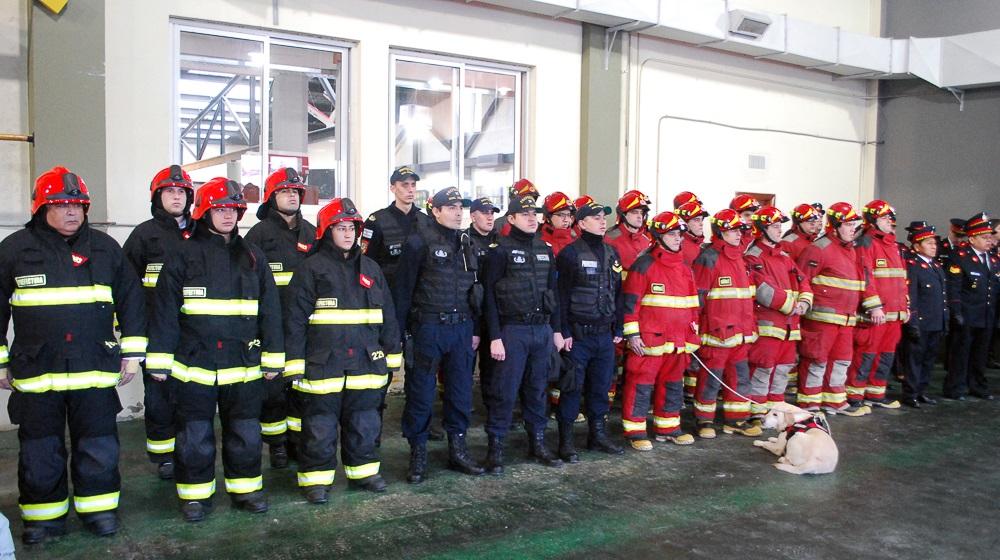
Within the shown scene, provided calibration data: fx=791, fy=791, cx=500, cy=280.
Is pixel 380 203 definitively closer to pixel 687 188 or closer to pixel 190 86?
pixel 190 86

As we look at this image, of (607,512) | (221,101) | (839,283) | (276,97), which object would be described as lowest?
(607,512)

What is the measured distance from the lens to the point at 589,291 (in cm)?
595

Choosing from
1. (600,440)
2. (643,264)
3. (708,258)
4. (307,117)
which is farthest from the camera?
(307,117)

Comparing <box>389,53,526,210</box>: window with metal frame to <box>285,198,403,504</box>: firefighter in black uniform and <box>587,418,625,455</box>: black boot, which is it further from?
<box>587,418,625,455</box>: black boot

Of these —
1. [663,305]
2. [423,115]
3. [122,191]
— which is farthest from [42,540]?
[423,115]

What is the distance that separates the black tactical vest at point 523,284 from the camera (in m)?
5.60

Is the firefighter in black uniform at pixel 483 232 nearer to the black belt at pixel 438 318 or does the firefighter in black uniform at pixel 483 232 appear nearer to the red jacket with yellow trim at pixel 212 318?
the black belt at pixel 438 318

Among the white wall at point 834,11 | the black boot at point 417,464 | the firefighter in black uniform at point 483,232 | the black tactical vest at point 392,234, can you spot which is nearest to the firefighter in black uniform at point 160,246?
the black boot at point 417,464

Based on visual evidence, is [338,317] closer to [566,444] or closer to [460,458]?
[460,458]

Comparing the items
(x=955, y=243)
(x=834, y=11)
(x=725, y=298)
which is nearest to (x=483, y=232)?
(x=725, y=298)

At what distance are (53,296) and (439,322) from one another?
232 centimetres

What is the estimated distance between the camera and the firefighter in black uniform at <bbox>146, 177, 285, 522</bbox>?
4449 mm

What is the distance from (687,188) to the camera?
1058 centimetres

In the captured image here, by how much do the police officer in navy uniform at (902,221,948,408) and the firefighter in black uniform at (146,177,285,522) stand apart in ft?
21.5
